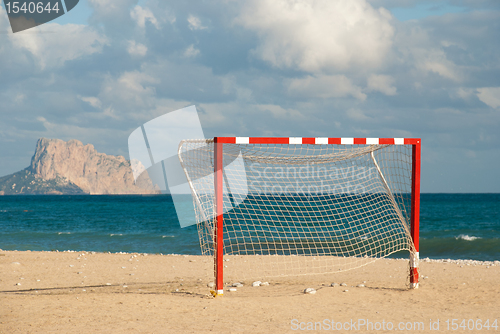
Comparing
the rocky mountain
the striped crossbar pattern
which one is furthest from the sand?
the rocky mountain

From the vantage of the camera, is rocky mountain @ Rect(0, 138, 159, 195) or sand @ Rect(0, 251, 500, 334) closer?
sand @ Rect(0, 251, 500, 334)

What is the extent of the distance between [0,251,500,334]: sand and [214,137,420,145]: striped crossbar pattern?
2759 millimetres

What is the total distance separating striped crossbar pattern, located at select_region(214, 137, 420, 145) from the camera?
6504mm

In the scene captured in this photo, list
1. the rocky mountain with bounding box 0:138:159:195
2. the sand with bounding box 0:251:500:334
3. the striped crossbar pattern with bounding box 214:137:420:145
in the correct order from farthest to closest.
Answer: the rocky mountain with bounding box 0:138:159:195, the striped crossbar pattern with bounding box 214:137:420:145, the sand with bounding box 0:251:500:334

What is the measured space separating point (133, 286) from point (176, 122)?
3592 mm

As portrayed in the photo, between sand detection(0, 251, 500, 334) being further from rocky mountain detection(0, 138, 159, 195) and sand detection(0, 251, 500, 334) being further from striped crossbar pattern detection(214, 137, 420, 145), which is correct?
rocky mountain detection(0, 138, 159, 195)

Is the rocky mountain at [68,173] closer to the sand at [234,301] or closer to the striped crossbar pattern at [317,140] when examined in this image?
the sand at [234,301]

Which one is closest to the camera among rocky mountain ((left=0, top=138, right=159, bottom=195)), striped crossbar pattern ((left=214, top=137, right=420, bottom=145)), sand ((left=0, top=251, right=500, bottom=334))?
sand ((left=0, top=251, right=500, bottom=334))

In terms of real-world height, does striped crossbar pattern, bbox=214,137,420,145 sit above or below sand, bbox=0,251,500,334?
above

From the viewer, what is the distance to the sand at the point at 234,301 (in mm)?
5133

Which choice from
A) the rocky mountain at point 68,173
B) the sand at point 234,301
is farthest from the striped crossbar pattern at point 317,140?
the rocky mountain at point 68,173

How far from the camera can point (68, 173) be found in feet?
508

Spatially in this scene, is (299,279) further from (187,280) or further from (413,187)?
(413,187)

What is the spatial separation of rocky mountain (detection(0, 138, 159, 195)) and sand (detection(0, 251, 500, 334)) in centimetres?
13974
